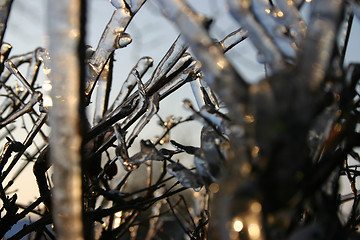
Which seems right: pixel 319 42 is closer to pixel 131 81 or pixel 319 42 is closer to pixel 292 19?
pixel 292 19

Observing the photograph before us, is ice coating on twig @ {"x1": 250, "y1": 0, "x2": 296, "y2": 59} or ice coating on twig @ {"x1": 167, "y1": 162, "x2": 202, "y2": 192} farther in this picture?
ice coating on twig @ {"x1": 167, "y1": 162, "x2": 202, "y2": 192}

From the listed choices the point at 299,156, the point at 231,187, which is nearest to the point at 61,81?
the point at 231,187

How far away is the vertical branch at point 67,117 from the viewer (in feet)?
2.94

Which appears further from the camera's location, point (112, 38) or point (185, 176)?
point (112, 38)

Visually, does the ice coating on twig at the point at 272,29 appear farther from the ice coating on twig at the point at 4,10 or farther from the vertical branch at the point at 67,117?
the ice coating on twig at the point at 4,10

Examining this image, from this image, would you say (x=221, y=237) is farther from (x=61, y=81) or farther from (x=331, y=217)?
(x=61, y=81)

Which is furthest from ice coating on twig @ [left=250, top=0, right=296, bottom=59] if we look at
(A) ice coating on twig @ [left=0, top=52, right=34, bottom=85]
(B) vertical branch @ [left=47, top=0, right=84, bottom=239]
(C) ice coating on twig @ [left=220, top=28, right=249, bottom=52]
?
(A) ice coating on twig @ [left=0, top=52, right=34, bottom=85]

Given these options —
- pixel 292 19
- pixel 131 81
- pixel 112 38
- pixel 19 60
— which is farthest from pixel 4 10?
pixel 292 19

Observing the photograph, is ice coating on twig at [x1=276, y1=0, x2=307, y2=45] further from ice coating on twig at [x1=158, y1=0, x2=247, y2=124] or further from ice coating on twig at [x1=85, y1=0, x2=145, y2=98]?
ice coating on twig at [x1=85, y1=0, x2=145, y2=98]

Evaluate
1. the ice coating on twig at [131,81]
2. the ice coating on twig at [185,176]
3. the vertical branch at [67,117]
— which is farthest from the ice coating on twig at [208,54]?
the ice coating on twig at [131,81]

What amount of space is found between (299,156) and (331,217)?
0.37 m

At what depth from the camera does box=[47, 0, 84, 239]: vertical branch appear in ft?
2.94

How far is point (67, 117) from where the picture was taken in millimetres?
926

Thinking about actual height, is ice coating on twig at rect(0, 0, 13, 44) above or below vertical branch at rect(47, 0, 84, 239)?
above
